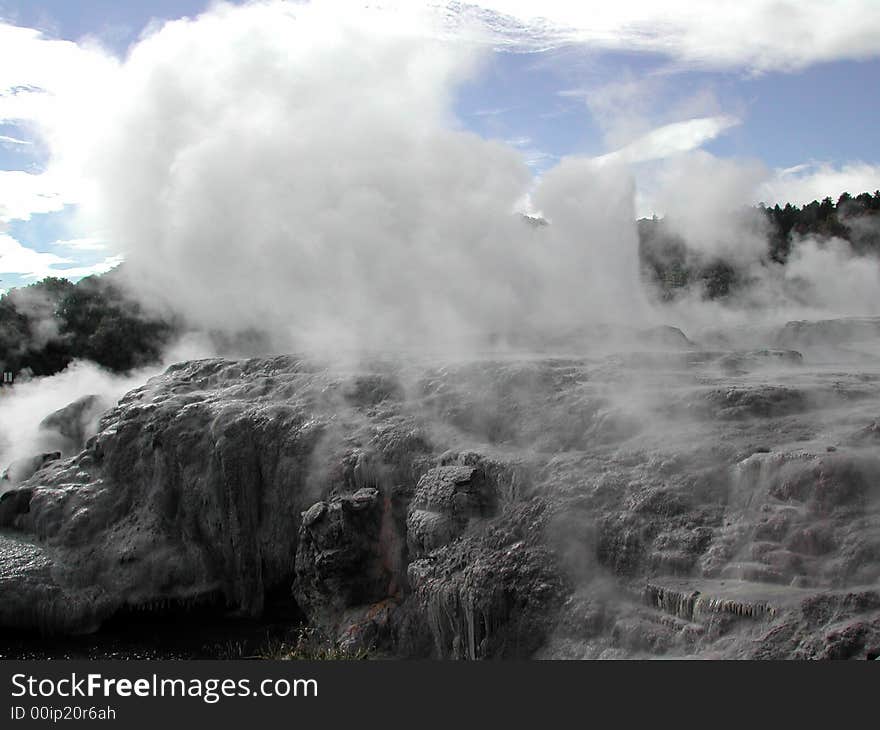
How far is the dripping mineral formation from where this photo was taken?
722 centimetres

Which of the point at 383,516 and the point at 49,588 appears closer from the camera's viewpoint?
the point at 383,516

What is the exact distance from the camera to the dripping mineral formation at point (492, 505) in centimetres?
722

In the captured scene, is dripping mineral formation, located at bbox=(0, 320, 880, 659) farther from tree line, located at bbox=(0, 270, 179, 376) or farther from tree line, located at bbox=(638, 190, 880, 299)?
tree line, located at bbox=(0, 270, 179, 376)

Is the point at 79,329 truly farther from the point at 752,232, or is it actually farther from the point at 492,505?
the point at 492,505

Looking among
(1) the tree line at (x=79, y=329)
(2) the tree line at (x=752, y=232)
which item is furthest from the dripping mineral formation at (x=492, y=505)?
(1) the tree line at (x=79, y=329)

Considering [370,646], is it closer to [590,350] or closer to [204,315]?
[590,350]

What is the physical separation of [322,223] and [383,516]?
9.22 m

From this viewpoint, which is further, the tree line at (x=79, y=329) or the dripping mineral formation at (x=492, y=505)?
the tree line at (x=79, y=329)

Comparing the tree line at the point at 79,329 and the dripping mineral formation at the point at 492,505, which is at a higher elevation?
the tree line at the point at 79,329

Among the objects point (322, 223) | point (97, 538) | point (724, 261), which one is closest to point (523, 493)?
point (97, 538)

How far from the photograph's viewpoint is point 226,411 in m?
12.7

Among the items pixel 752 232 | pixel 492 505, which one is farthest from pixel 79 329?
pixel 492 505

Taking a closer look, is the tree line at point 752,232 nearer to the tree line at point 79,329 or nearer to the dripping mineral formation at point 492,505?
the dripping mineral formation at point 492,505

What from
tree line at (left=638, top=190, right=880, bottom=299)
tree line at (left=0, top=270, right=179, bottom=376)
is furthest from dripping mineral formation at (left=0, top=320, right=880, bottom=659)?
tree line at (left=0, top=270, right=179, bottom=376)
